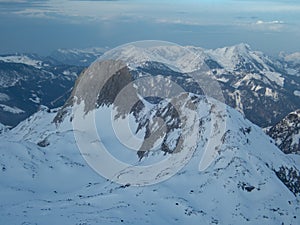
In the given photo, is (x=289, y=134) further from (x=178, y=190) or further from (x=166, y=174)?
(x=178, y=190)

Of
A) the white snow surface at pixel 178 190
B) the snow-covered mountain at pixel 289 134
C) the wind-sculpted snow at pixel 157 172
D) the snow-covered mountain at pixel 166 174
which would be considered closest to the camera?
the white snow surface at pixel 178 190

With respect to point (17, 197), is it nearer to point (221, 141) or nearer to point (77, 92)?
point (221, 141)

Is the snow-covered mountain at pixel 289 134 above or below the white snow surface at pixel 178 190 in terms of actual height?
below

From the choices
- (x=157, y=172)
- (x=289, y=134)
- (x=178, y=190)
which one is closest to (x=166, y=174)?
(x=157, y=172)

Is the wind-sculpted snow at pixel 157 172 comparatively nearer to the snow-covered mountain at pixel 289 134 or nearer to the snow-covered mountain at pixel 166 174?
the snow-covered mountain at pixel 166 174

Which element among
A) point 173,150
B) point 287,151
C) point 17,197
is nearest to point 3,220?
point 17,197

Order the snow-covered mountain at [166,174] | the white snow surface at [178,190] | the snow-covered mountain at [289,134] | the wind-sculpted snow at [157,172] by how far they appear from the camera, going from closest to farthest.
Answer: the white snow surface at [178,190]
the snow-covered mountain at [166,174]
the wind-sculpted snow at [157,172]
the snow-covered mountain at [289,134]

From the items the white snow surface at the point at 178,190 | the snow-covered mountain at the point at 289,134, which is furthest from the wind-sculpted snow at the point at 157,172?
the snow-covered mountain at the point at 289,134
